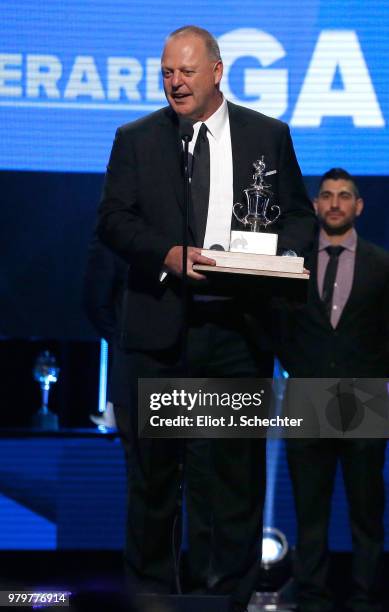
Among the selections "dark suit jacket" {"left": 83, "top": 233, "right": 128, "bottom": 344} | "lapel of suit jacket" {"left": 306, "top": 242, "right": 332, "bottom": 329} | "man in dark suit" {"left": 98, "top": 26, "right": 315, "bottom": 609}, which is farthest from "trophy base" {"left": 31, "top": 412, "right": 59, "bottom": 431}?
"man in dark suit" {"left": 98, "top": 26, "right": 315, "bottom": 609}

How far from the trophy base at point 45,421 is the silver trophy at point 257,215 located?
2.21 meters

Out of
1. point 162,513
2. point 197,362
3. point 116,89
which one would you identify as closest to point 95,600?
point 162,513

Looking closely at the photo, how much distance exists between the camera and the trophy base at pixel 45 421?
5.09m

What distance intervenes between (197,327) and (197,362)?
4.0 inches

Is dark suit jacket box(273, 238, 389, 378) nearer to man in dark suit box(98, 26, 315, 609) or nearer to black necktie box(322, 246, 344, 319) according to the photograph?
black necktie box(322, 246, 344, 319)

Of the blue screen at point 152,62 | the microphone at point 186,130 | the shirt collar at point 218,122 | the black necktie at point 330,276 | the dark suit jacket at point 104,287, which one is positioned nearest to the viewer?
the microphone at point 186,130

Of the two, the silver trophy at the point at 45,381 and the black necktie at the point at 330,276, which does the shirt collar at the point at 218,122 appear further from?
the silver trophy at the point at 45,381

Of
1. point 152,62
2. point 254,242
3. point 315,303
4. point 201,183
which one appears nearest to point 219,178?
point 201,183

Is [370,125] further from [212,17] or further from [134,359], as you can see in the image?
[134,359]

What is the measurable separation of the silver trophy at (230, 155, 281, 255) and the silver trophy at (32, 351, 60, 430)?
2076 millimetres

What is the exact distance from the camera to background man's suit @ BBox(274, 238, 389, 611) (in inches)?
169

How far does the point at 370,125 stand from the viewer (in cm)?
487

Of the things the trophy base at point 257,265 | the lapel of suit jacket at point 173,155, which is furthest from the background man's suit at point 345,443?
the trophy base at point 257,265

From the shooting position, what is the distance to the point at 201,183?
10.6 ft
